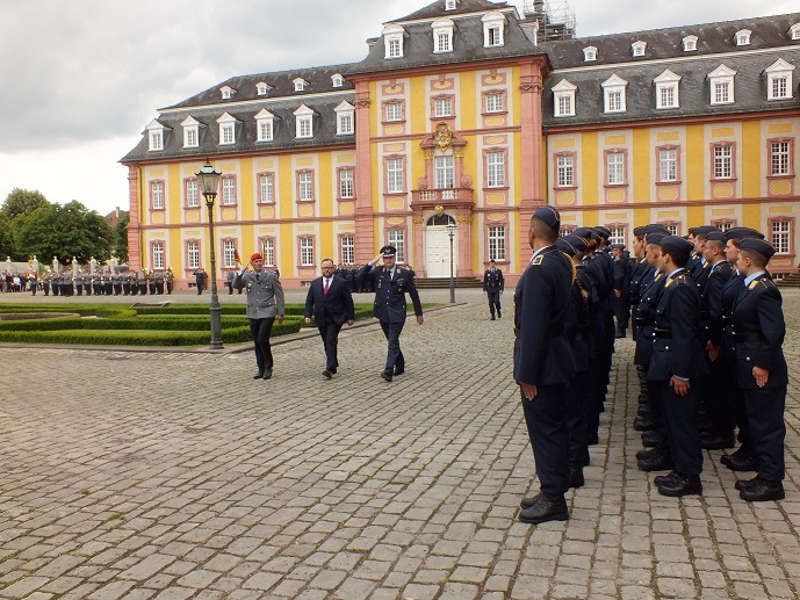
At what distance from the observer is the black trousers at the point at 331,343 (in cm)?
1172

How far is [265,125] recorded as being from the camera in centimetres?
5084

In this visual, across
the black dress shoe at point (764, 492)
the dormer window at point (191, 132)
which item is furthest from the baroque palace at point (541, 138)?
the black dress shoe at point (764, 492)

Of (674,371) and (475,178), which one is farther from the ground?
(475,178)

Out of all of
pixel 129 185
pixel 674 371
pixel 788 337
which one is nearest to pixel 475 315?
pixel 788 337

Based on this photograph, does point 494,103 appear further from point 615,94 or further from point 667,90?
point 667,90

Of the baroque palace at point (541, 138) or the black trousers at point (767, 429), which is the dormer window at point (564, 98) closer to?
the baroque palace at point (541, 138)

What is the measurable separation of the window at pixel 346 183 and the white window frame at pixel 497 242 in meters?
9.63

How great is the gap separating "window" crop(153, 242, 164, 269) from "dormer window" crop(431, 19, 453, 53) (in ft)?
74.7

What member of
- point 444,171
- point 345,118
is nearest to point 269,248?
point 345,118

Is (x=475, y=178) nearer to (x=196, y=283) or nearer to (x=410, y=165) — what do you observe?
(x=410, y=165)

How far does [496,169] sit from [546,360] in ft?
131

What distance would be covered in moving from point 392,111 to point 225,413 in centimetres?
3832

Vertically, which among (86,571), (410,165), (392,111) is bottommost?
(86,571)

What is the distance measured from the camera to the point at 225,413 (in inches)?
356
